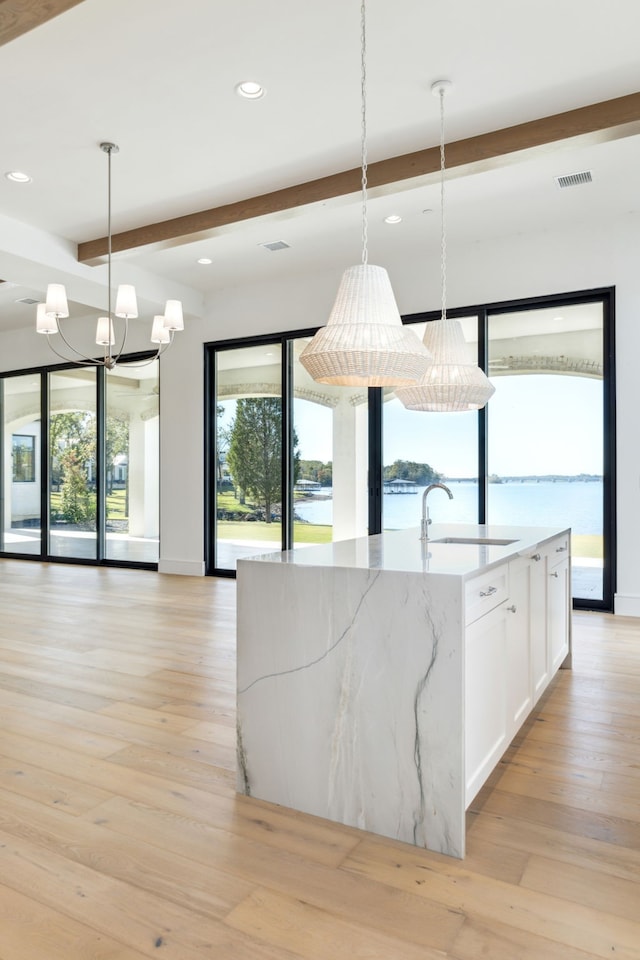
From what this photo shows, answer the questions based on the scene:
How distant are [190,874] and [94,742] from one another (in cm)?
112

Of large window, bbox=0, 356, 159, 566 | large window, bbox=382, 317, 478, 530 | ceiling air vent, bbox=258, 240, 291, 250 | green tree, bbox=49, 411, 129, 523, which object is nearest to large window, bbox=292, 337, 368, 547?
large window, bbox=382, 317, 478, 530

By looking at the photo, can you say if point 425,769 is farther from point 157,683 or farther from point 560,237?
point 560,237

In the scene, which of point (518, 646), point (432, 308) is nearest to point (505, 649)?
point (518, 646)

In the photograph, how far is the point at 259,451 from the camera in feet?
24.0

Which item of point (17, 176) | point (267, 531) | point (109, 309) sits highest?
point (17, 176)

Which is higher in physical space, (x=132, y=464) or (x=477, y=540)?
(x=132, y=464)

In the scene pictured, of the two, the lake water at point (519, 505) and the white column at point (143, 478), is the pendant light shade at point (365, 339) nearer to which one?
the lake water at point (519, 505)

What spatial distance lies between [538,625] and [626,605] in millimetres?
2764

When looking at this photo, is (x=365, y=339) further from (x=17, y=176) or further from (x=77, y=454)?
(x=77, y=454)

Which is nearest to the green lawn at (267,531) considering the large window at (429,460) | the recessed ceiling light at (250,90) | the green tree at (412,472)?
the large window at (429,460)

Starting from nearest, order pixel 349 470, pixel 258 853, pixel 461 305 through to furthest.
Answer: pixel 258 853 < pixel 461 305 < pixel 349 470

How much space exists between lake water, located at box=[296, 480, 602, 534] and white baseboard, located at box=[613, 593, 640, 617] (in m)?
0.57

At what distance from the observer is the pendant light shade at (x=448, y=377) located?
343cm

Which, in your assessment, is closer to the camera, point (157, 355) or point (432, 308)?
point (157, 355)
